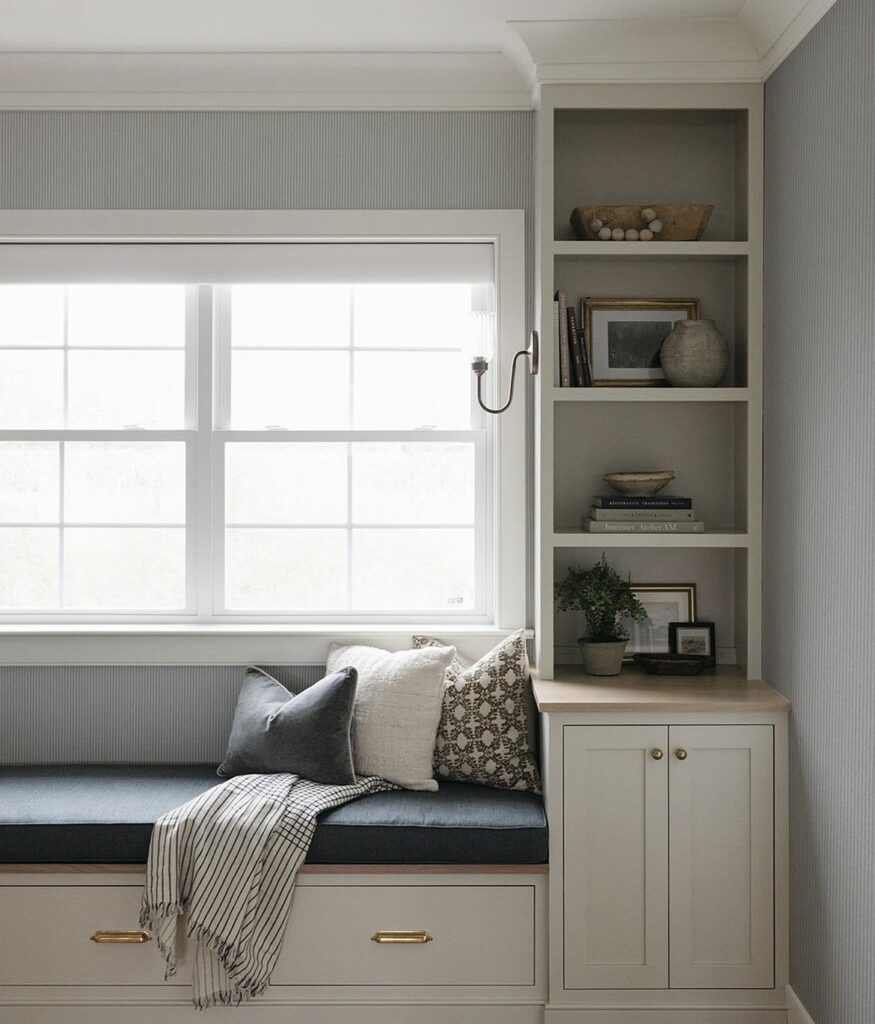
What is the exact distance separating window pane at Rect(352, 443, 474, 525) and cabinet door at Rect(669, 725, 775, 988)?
1.07 metres

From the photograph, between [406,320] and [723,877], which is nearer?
[723,877]

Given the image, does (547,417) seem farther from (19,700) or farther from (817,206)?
(19,700)

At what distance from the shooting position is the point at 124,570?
3.19 m

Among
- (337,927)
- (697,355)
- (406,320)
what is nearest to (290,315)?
(406,320)

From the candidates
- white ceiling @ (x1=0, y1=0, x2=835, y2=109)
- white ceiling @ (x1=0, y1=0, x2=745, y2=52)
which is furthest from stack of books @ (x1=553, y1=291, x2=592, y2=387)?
white ceiling @ (x1=0, y1=0, x2=745, y2=52)

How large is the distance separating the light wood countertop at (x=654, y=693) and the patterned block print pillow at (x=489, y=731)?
0.09 metres

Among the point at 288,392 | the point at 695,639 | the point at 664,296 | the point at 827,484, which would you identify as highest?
the point at 664,296

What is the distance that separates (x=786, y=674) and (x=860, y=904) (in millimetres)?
637

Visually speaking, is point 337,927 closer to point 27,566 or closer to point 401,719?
point 401,719

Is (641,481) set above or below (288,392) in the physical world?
below

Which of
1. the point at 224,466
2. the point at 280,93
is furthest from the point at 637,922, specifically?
the point at 280,93

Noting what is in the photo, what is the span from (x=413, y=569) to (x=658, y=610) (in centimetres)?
79

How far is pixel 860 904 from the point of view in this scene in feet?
6.91

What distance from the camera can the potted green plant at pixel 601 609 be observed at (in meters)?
2.83
